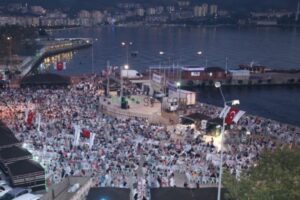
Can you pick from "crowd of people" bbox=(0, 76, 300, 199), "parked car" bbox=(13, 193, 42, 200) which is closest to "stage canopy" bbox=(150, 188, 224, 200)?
"crowd of people" bbox=(0, 76, 300, 199)

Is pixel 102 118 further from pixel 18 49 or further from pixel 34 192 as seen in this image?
pixel 18 49

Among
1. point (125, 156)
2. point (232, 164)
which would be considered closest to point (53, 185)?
point (125, 156)

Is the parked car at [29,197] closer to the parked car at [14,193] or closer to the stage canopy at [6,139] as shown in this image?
the parked car at [14,193]

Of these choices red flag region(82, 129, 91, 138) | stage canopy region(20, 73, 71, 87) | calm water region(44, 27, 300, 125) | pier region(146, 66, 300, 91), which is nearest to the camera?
red flag region(82, 129, 91, 138)

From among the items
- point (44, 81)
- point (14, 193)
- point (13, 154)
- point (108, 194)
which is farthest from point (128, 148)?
point (44, 81)

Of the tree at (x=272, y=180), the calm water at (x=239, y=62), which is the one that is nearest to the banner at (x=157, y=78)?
the calm water at (x=239, y=62)

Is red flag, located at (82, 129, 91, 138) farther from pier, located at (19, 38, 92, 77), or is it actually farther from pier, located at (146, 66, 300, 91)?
pier, located at (19, 38, 92, 77)

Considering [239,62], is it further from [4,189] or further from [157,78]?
[4,189]
